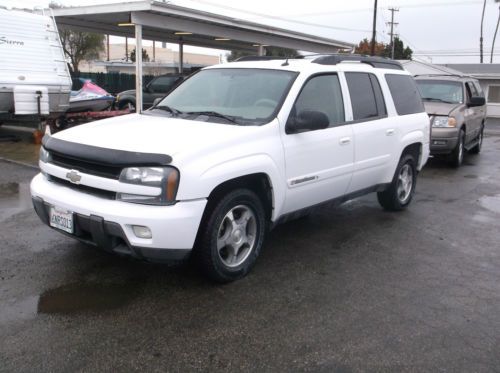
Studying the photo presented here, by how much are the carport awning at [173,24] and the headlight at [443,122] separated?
8163 mm

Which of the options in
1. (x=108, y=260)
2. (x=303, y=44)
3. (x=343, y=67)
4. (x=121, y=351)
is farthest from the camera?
(x=303, y=44)

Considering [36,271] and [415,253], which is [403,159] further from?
[36,271]

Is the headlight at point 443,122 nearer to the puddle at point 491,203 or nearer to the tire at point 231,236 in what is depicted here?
the puddle at point 491,203

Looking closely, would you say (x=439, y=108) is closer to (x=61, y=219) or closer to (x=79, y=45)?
(x=61, y=219)

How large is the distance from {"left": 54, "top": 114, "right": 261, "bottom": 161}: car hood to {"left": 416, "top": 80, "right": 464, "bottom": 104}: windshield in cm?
798

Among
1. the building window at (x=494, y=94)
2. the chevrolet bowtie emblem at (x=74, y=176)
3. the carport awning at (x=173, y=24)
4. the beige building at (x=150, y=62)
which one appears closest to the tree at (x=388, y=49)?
the beige building at (x=150, y=62)

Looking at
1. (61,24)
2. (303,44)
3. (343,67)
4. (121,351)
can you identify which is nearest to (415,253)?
(343,67)

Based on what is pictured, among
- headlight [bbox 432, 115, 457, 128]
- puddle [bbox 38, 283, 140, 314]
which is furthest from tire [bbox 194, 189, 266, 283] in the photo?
headlight [bbox 432, 115, 457, 128]

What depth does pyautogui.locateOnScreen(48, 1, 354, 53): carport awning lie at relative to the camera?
1460cm

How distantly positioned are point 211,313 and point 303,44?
21.4 meters

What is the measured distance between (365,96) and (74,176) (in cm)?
331

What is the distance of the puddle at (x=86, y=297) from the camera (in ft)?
12.1

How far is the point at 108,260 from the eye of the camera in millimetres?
4598

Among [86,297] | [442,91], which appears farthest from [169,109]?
[442,91]
